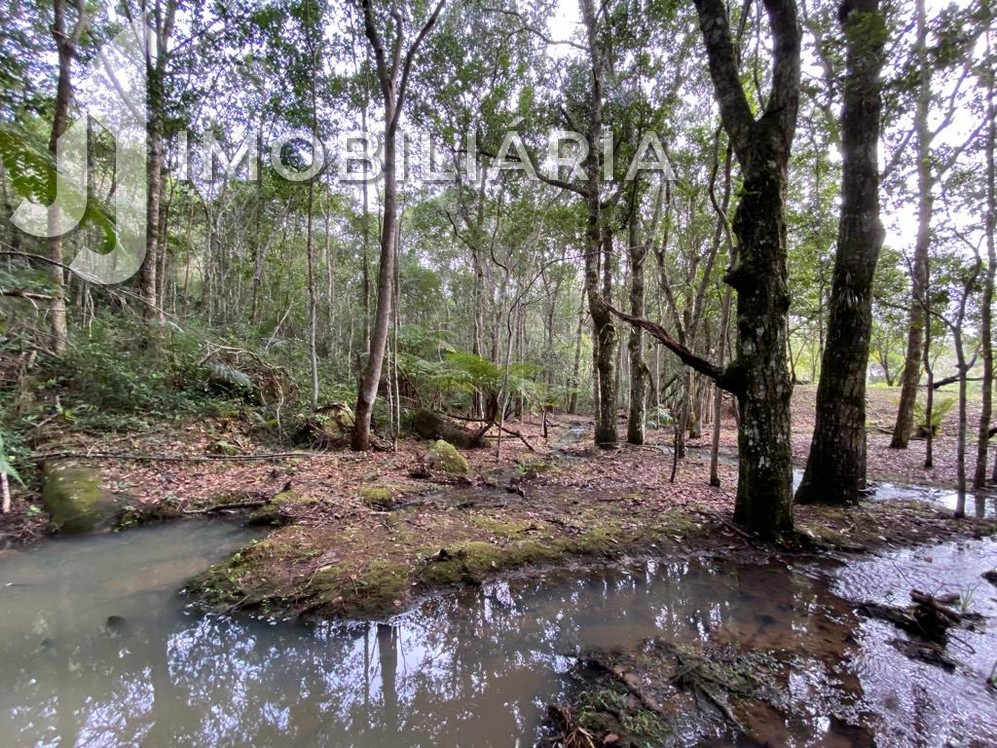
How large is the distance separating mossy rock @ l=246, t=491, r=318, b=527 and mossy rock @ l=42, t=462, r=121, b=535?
1.65 meters

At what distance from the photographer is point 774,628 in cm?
320

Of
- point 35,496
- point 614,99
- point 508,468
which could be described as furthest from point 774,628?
point 614,99

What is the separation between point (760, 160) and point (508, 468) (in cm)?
618

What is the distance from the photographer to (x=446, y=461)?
7.78 metres

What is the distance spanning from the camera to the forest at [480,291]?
4.40 meters

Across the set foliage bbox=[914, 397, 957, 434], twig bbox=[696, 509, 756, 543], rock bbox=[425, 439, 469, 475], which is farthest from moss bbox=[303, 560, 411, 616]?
foliage bbox=[914, 397, 957, 434]

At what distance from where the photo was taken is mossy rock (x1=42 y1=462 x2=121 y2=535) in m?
4.97

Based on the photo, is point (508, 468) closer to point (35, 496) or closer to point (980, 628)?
point (980, 628)

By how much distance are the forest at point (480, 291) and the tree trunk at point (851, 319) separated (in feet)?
0.12

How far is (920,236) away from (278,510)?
12328 mm

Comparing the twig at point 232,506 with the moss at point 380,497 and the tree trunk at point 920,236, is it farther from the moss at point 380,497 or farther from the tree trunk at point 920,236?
the tree trunk at point 920,236

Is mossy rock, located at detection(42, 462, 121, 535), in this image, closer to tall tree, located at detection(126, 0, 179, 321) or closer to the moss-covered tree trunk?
tall tree, located at detection(126, 0, 179, 321)

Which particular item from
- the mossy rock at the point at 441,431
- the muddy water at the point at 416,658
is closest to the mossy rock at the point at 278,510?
the muddy water at the point at 416,658

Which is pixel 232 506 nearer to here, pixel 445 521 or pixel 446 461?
pixel 445 521
